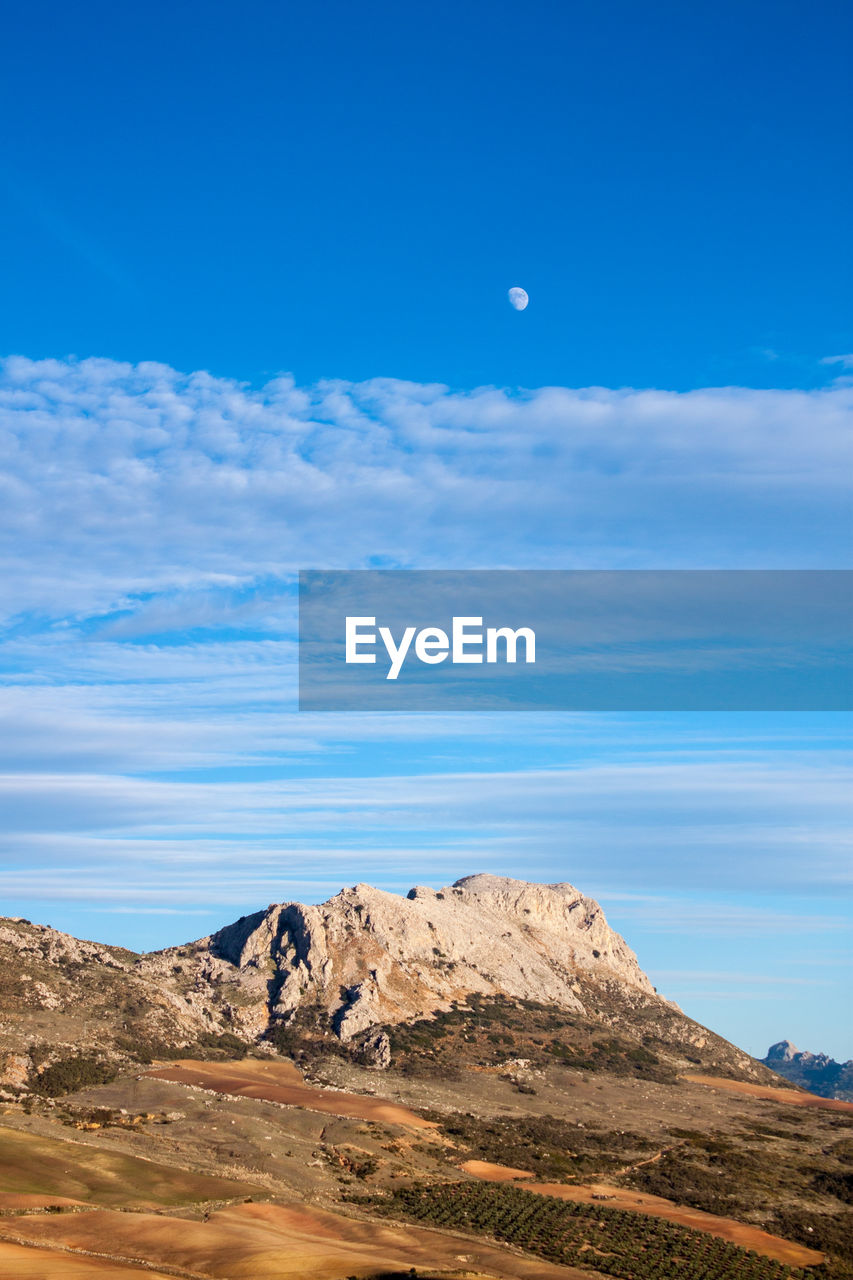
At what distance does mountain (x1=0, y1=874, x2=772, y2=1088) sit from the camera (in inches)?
5364

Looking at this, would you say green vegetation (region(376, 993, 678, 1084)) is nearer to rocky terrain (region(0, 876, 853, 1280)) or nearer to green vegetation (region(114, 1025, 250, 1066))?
rocky terrain (region(0, 876, 853, 1280))

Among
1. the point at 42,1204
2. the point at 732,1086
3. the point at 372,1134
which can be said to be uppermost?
the point at 42,1204

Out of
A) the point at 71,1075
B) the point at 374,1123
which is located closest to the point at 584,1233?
the point at 374,1123

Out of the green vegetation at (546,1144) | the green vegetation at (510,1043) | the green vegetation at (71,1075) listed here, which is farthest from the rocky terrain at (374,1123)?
the green vegetation at (510,1043)

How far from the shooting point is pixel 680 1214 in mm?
86250

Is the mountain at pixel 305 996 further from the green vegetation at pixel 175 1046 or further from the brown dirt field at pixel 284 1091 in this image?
the brown dirt field at pixel 284 1091

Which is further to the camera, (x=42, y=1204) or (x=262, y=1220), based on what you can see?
(x=262, y=1220)

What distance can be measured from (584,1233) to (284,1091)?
5341 centimetres

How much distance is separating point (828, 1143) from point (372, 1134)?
63.8m

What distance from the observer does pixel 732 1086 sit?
555ft

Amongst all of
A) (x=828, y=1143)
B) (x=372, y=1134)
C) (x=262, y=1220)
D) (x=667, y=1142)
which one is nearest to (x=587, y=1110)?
(x=667, y=1142)

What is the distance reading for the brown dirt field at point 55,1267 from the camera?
47.2 meters

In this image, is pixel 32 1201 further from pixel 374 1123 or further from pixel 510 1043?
pixel 510 1043

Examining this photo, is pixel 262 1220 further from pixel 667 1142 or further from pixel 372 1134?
pixel 667 1142
